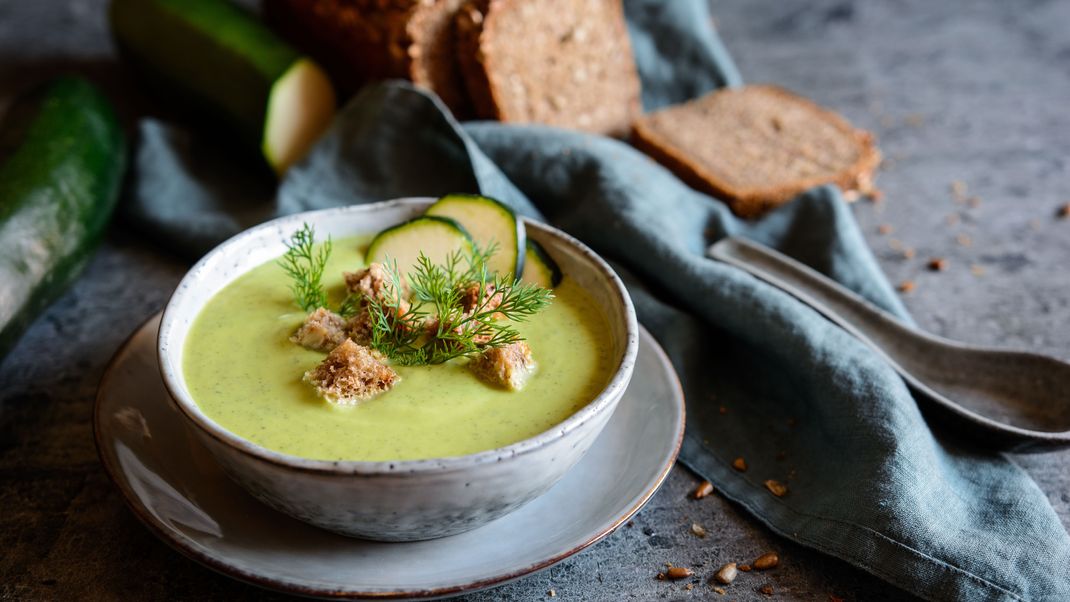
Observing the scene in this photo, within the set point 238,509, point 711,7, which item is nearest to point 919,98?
point 711,7

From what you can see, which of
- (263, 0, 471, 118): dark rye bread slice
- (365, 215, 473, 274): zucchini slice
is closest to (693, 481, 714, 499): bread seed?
(365, 215, 473, 274): zucchini slice

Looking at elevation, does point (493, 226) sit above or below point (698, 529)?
above

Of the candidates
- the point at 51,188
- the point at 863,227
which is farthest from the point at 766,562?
the point at 51,188

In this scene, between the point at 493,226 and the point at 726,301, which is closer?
the point at 493,226

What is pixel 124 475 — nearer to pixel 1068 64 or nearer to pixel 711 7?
pixel 711 7

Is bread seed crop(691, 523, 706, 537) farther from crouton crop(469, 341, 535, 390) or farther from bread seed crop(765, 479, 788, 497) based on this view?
crouton crop(469, 341, 535, 390)

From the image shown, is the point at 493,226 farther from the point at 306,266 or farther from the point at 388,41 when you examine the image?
the point at 388,41

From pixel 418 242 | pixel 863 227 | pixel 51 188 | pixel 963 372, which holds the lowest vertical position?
pixel 863 227
